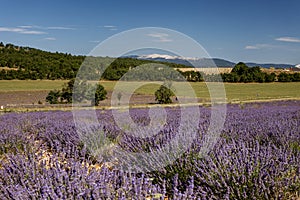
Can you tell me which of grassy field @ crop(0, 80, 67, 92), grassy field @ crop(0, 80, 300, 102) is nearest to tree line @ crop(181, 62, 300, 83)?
grassy field @ crop(0, 80, 300, 102)

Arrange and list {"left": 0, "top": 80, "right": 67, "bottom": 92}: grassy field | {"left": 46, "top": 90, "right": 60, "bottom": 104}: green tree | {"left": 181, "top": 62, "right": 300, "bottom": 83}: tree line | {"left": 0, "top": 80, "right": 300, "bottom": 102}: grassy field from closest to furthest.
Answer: {"left": 46, "top": 90, "right": 60, "bottom": 104}: green tree, {"left": 0, "top": 80, "right": 300, "bottom": 102}: grassy field, {"left": 0, "top": 80, "right": 67, "bottom": 92}: grassy field, {"left": 181, "top": 62, "right": 300, "bottom": 83}: tree line

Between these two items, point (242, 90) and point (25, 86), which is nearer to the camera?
point (242, 90)

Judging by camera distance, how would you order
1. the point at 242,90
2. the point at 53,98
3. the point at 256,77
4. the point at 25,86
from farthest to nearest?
the point at 256,77 → the point at 25,86 → the point at 242,90 → the point at 53,98

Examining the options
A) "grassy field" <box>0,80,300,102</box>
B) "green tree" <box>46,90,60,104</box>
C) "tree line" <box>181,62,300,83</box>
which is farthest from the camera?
"tree line" <box>181,62,300,83</box>

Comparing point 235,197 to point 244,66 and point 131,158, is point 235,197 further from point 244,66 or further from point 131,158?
point 244,66

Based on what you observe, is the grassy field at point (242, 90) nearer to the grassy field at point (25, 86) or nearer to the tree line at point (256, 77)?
the grassy field at point (25, 86)

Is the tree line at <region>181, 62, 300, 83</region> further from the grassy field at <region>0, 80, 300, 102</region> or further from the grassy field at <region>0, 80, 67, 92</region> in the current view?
the grassy field at <region>0, 80, 67, 92</region>

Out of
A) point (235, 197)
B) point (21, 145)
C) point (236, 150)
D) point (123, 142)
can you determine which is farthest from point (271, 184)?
point (21, 145)

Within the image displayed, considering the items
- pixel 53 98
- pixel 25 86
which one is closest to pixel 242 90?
pixel 53 98

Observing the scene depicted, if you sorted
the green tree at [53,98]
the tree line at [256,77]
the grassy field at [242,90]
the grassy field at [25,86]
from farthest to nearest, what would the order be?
the tree line at [256,77] → the grassy field at [25,86] → the grassy field at [242,90] → the green tree at [53,98]

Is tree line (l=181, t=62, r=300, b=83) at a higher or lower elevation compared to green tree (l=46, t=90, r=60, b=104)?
higher

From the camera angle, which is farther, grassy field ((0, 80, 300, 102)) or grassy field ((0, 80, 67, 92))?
grassy field ((0, 80, 67, 92))

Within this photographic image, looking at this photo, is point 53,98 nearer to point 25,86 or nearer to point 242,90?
point 242,90

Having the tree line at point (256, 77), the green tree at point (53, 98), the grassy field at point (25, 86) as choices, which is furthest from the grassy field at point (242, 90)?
the green tree at point (53, 98)
